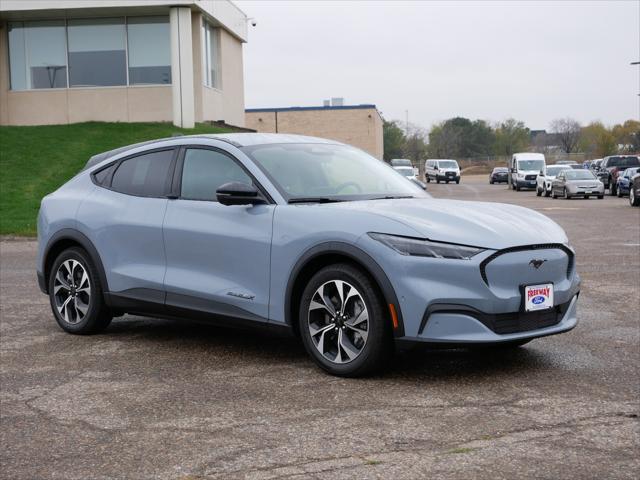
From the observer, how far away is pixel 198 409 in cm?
541

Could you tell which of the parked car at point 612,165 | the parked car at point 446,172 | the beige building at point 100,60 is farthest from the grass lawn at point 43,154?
the parked car at point 446,172

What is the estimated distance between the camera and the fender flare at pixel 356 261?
5.75m

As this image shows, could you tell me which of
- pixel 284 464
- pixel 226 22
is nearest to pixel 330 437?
pixel 284 464

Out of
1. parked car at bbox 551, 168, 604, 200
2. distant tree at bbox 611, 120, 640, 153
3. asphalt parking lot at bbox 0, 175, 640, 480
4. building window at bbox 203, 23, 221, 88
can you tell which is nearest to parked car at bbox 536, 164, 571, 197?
parked car at bbox 551, 168, 604, 200

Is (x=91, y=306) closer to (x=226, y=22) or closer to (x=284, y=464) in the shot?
(x=284, y=464)

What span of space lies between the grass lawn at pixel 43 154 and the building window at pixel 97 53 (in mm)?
1769

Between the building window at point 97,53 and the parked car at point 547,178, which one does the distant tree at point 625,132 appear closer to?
the parked car at point 547,178

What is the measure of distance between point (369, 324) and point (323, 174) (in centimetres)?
143

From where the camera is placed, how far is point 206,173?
7.10 m

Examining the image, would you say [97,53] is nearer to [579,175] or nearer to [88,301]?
[579,175]

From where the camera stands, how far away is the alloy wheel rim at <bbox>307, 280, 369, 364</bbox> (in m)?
5.95

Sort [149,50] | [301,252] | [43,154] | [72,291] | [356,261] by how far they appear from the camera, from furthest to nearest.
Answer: [149,50], [43,154], [72,291], [301,252], [356,261]

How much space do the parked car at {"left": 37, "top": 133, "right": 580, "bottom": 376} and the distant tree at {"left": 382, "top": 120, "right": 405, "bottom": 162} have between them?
408 feet

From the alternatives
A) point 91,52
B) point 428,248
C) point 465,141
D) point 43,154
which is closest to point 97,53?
point 91,52
